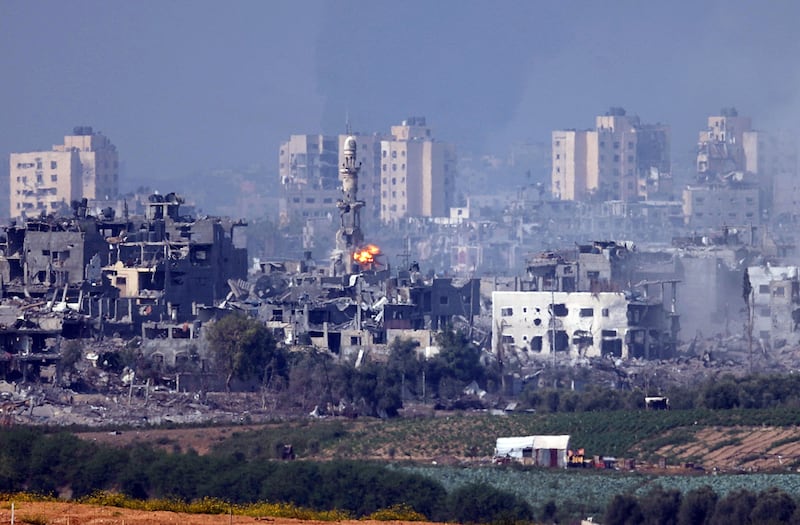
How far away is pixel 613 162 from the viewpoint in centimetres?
14900

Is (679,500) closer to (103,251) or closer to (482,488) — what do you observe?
(482,488)

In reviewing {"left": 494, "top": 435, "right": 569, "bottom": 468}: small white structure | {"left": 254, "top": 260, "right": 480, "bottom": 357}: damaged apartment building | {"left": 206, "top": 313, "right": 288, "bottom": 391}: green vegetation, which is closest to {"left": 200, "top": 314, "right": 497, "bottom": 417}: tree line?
{"left": 206, "top": 313, "right": 288, "bottom": 391}: green vegetation

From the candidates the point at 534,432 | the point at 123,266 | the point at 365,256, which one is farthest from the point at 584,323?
the point at 534,432

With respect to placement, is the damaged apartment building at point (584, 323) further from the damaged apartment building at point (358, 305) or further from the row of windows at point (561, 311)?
the damaged apartment building at point (358, 305)

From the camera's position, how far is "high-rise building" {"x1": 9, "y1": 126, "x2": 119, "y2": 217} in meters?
132

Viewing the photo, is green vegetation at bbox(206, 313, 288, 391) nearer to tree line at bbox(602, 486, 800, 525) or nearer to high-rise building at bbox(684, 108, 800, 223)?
tree line at bbox(602, 486, 800, 525)

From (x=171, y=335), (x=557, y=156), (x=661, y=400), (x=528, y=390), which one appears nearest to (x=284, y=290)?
(x=171, y=335)

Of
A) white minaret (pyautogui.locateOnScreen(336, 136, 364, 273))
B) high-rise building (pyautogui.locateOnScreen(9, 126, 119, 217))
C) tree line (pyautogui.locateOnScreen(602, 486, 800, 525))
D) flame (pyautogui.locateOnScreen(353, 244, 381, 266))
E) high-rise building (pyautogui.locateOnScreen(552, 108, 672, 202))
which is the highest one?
high-rise building (pyautogui.locateOnScreen(552, 108, 672, 202))

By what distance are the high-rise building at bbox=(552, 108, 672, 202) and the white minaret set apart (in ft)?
197

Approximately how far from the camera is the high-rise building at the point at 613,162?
489 feet

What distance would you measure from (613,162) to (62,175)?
112 feet

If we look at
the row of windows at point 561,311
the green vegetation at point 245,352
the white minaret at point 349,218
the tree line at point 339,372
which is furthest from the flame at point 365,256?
the green vegetation at point 245,352

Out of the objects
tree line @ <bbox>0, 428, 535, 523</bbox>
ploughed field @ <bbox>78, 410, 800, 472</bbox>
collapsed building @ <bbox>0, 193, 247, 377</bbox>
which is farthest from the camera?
collapsed building @ <bbox>0, 193, 247, 377</bbox>

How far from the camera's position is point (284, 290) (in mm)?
77688
